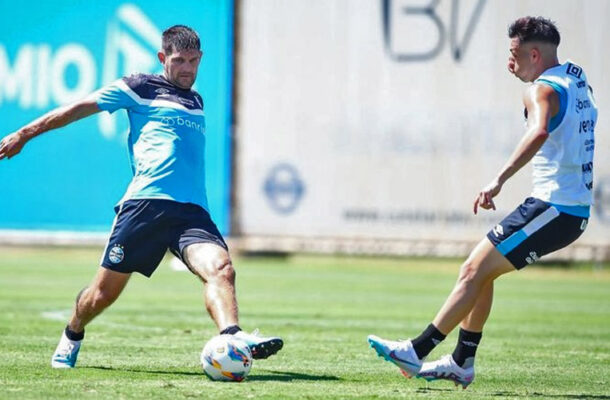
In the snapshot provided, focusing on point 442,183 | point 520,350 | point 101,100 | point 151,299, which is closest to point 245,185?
point 442,183

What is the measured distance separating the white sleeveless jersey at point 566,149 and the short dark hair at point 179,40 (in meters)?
2.35

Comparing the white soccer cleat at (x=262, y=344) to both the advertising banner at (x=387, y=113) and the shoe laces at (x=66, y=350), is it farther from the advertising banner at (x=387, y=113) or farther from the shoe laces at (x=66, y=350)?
the advertising banner at (x=387, y=113)

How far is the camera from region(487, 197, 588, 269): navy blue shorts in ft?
25.3

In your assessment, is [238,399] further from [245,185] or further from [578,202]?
[245,185]

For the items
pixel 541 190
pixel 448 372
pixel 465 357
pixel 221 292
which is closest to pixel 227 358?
pixel 221 292

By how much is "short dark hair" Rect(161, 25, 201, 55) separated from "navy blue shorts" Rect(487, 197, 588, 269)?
8.02 feet

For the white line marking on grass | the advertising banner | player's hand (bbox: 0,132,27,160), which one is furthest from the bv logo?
player's hand (bbox: 0,132,27,160)

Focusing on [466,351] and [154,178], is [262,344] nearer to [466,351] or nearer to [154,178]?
[466,351]

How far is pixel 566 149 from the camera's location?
7730 mm

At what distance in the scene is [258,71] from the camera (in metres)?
25.9

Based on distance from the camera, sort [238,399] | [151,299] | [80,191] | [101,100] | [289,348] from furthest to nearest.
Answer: [80,191] < [151,299] < [289,348] < [101,100] < [238,399]

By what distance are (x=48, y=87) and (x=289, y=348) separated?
17455mm

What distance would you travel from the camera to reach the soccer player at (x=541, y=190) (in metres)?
7.71

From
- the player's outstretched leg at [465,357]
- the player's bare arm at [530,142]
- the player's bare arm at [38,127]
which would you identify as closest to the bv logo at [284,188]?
the player's bare arm at [38,127]
